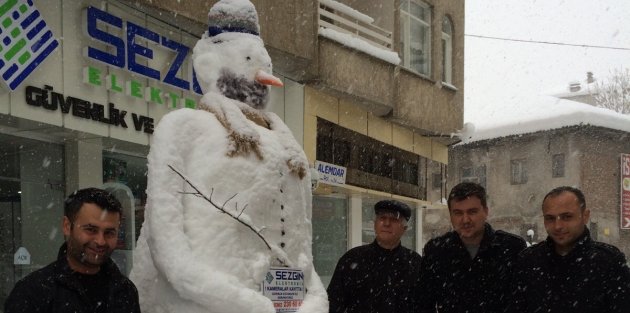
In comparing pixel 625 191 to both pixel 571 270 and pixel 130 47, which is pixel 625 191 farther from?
pixel 571 270

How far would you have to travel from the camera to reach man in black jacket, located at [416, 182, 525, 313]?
11.8ft

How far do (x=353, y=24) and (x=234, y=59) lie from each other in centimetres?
816

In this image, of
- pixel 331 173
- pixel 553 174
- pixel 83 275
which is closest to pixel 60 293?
pixel 83 275

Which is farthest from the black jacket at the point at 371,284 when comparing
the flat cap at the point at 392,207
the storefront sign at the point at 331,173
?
the storefront sign at the point at 331,173

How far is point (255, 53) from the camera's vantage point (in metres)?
3.38

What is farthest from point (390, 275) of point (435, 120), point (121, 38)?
point (435, 120)

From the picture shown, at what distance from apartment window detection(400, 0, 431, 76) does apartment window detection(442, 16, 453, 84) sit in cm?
77

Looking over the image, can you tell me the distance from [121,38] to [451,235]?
13.3 feet

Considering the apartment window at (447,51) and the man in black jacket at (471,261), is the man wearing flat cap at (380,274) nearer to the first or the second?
the man in black jacket at (471,261)

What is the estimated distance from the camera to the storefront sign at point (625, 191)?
29.6 metres

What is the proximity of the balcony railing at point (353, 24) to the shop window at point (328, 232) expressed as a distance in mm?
2697

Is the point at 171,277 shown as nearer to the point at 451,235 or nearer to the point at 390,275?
the point at 451,235

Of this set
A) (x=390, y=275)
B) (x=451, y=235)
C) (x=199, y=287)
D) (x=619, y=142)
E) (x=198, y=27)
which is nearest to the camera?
(x=199, y=287)

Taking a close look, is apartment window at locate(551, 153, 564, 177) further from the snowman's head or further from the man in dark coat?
the snowman's head
